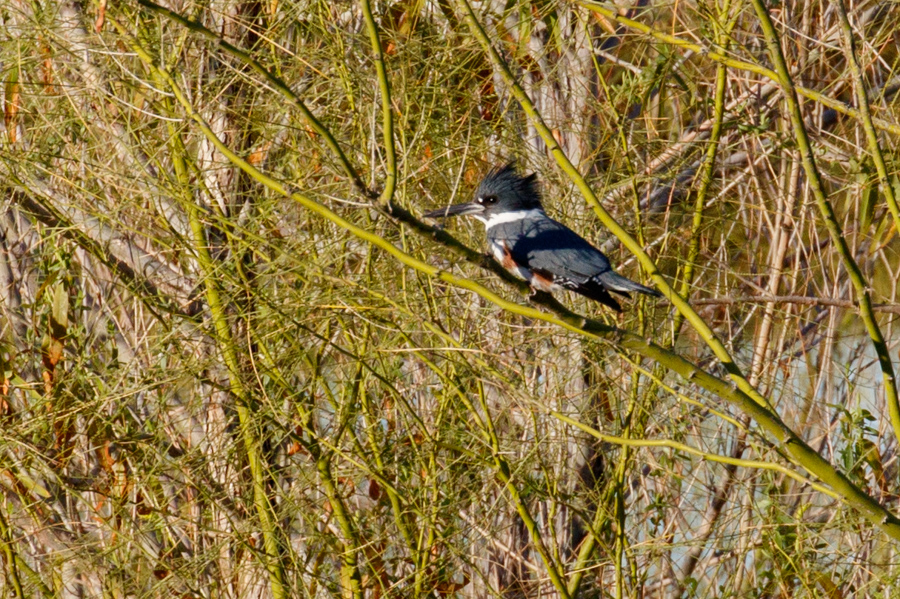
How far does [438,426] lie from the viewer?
7.86ft

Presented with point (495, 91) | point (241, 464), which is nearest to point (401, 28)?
point (495, 91)

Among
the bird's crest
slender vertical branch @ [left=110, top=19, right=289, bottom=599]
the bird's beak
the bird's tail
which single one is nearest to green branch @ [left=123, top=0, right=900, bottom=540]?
the bird's tail

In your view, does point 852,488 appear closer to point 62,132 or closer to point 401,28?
point 401,28

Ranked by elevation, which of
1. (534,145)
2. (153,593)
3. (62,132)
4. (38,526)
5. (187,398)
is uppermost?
(62,132)

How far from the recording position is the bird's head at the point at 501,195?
253 centimetres

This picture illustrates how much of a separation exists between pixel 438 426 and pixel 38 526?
1195 mm

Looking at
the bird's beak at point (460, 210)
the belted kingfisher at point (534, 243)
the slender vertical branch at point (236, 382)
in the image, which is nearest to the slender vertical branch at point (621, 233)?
the belted kingfisher at point (534, 243)

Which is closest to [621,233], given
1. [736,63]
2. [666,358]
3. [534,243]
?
[666,358]

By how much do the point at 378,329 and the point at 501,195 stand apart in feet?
1.45

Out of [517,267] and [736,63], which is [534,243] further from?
[736,63]

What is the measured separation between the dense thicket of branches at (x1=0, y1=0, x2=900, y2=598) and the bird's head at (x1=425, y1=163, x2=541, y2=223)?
99 millimetres

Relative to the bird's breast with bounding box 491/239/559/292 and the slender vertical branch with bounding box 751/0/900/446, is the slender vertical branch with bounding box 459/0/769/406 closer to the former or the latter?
the slender vertical branch with bounding box 751/0/900/446

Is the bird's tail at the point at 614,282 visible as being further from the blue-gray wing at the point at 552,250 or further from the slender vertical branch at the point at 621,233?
the slender vertical branch at the point at 621,233

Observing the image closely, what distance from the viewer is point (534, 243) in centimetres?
237
